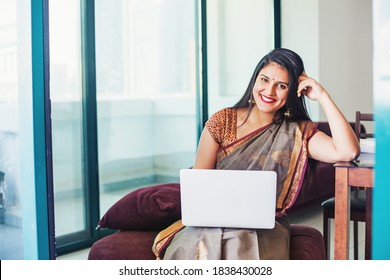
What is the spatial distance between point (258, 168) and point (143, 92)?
1.53 meters

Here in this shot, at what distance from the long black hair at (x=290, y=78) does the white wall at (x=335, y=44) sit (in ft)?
7.34

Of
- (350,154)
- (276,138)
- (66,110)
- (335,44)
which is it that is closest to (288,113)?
(276,138)

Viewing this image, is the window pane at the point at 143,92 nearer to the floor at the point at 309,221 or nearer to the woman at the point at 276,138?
the floor at the point at 309,221

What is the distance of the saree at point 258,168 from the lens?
135 cm

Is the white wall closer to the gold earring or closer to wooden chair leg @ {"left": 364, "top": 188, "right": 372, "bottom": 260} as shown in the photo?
wooden chair leg @ {"left": 364, "top": 188, "right": 372, "bottom": 260}

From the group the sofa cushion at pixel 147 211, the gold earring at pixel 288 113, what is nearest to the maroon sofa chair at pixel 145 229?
the sofa cushion at pixel 147 211

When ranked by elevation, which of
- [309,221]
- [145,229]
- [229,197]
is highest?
[229,197]

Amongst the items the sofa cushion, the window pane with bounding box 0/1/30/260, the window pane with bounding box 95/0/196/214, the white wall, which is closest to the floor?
the window pane with bounding box 95/0/196/214

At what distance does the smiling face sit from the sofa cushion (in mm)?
392

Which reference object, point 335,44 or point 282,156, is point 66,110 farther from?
point 335,44

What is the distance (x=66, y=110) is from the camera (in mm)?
2514

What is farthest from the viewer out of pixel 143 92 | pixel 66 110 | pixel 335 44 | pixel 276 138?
pixel 335 44
